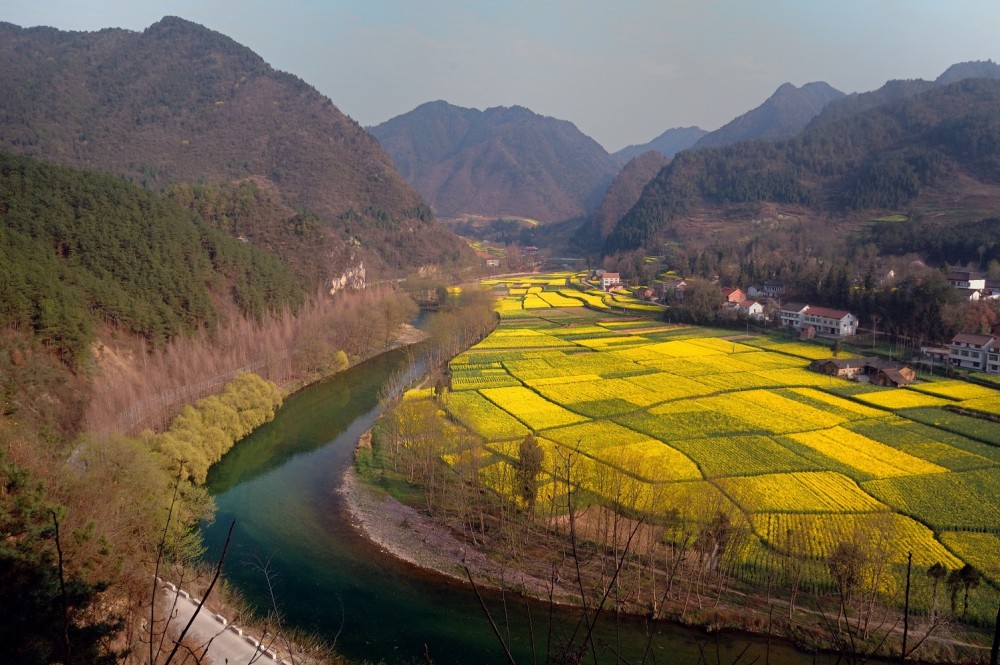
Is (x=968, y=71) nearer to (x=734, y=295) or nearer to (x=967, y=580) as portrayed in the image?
(x=734, y=295)

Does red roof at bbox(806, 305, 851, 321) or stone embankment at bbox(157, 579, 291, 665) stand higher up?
red roof at bbox(806, 305, 851, 321)

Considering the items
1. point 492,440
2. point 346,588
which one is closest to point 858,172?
point 492,440

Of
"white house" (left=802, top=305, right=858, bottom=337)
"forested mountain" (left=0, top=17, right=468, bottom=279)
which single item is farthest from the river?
"forested mountain" (left=0, top=17, right=468, bottom=279)

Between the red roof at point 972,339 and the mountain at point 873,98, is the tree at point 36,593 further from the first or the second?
the mountain at point 873,98

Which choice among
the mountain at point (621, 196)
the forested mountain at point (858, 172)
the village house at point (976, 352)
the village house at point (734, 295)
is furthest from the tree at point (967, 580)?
the mountain at point (621, 196)

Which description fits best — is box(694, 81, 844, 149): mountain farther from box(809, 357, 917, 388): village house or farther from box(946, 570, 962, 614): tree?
box(946, 570, 962, 614): tree

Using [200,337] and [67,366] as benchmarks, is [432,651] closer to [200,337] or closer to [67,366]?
[67,366]
